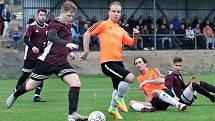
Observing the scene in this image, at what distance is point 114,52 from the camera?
13.0 meters

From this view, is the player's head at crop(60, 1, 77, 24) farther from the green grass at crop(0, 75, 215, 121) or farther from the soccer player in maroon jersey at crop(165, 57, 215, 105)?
the soccer player in maroon jersey at crop(165, 57, 215, 105)

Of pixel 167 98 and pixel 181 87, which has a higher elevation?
pixel 181 87

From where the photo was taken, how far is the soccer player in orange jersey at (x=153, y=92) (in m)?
13.4

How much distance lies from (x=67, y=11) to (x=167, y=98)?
313 centimetres

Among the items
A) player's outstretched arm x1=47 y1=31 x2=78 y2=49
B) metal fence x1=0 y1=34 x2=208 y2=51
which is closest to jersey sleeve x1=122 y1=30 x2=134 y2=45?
player's outstretched arm x1=47 y1=31 x2=78 y2=49

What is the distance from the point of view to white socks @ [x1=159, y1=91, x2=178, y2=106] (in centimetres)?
1336

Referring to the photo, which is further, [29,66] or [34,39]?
[29,66]

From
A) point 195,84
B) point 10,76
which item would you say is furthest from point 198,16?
point 195,84

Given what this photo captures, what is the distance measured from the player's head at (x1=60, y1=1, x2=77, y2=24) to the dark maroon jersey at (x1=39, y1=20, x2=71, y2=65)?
164mm

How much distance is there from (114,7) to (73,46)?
2226 millimetres

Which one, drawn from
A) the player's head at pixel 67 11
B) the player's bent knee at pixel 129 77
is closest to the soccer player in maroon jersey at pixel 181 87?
the player's bent knee at pixel 129 77

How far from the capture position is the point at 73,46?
11.1 meters

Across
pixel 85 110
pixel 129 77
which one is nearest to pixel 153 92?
pixel 129 77

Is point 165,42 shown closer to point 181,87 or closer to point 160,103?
point 181,87
